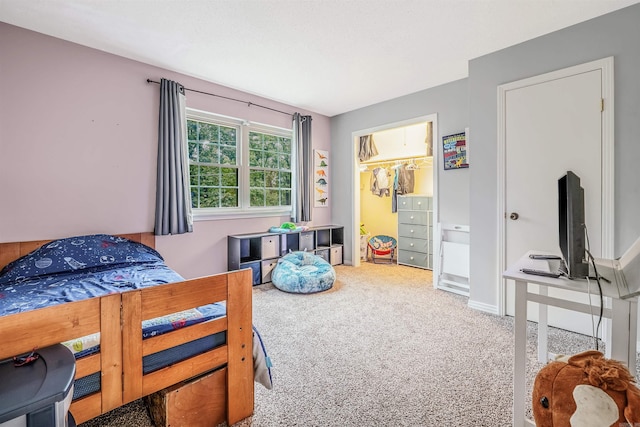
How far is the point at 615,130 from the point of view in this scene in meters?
2.10

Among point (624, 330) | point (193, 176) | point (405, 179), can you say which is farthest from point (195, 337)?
point (405, 179)

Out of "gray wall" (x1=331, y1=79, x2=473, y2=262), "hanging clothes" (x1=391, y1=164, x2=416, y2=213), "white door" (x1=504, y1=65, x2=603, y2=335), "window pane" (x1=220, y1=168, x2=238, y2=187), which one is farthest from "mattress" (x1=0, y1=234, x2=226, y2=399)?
"hanging clothes" (x1=391, y1=164, x2=416, y2=213)

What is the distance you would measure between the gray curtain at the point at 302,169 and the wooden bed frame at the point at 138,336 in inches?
113

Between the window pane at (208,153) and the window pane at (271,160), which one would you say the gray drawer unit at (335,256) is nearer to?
the window pane at (271,160)

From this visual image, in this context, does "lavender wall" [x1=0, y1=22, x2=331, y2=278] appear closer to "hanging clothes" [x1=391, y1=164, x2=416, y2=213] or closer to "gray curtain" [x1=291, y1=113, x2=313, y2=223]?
"gray curtain" [x1=291, y1=113, x2=313, y2=223]

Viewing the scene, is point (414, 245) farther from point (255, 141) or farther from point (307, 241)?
point (255, 141)

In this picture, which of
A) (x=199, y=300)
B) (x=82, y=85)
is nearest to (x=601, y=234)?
(x=199, y=300)

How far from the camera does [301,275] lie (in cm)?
327

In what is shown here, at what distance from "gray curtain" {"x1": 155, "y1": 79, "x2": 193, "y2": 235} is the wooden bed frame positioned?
2.03 m

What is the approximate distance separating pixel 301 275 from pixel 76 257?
2.03 meters

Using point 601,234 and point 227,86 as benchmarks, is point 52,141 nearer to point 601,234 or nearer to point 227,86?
point 227,86

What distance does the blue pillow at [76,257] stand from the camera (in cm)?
209

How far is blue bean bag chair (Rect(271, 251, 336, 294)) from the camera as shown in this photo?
3242 millimetres

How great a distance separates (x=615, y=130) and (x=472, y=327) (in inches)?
72.4
